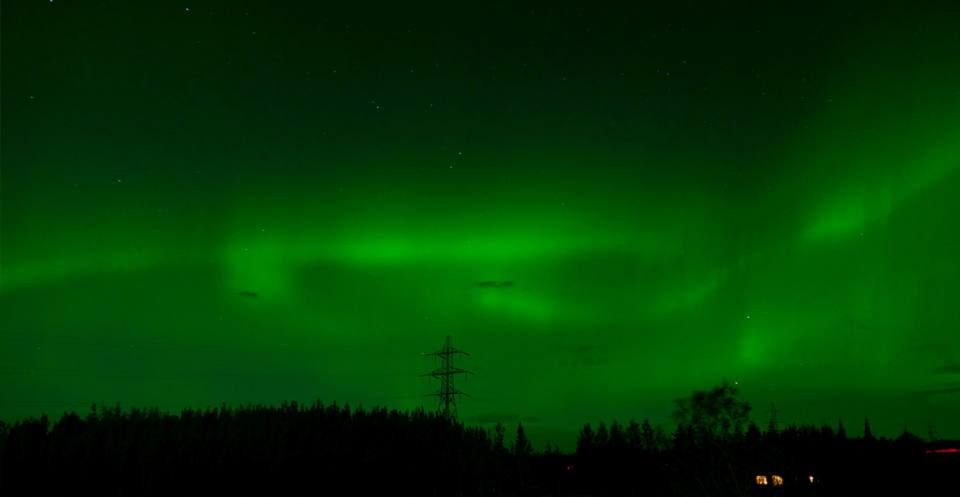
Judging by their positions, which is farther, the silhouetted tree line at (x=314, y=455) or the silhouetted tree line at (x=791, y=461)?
the silhouetted tree line at (x=791, y=461)

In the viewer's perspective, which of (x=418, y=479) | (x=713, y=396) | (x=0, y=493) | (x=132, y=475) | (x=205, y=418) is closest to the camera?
(x=0, y=493)

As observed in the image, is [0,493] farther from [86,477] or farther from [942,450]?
[942,450]

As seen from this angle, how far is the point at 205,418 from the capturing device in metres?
25.5

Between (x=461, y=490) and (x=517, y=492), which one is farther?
(x=517, y=492)

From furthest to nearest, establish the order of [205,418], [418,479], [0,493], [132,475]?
[418,479]
[205,418]
[132,475]
[0,493]

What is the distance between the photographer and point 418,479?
2847cm

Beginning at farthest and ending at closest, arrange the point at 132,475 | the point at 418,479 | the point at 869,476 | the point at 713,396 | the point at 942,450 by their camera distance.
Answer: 1. the point at 942,450
2. the point at 869,476
3. the point at 713,396
4. the point at 418,479
5. the point at 132,475

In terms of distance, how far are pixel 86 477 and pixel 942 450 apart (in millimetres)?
48652

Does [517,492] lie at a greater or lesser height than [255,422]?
lesser

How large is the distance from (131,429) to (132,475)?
171 cm

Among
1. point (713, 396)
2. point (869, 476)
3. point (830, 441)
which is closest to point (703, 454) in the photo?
point (713, 396)

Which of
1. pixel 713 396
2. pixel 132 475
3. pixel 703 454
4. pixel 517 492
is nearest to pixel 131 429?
pixel 132 475

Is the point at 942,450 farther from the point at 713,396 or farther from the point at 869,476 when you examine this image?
the point at 713,396

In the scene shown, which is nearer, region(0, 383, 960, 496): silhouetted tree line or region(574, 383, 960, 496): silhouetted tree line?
region(0, 383, 960, 496): silhouetted tree line
